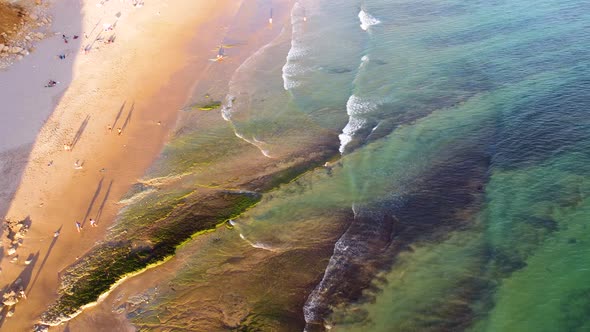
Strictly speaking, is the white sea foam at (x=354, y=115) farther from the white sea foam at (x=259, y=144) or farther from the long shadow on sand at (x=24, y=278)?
the long shadow on sand at (x=24, y=278)

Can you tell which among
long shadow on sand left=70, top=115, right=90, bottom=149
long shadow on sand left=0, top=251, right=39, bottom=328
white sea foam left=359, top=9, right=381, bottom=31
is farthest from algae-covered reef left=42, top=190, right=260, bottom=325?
white sea foam left=359, top=9, right=381, bottom=31

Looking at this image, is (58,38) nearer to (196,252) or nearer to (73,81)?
(73,81)

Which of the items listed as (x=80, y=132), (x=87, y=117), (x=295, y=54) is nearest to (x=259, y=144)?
(x=80, y=132)

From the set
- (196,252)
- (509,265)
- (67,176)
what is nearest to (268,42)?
(67,176)

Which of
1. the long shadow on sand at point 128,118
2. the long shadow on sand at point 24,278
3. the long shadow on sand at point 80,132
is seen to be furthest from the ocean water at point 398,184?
the long shadow on sand at point 80,132

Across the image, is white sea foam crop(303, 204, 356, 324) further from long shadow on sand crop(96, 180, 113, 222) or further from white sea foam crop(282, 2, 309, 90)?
white sea foam crop(282, 2, 309, 90)

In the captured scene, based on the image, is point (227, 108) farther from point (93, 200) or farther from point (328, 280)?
point (328, 280)
